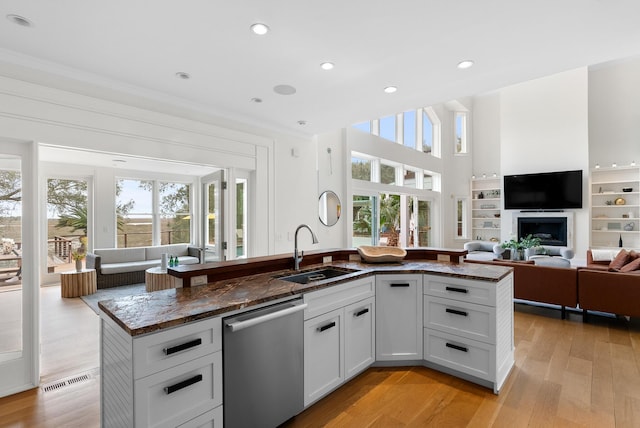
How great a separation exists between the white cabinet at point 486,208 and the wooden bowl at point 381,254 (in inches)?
309

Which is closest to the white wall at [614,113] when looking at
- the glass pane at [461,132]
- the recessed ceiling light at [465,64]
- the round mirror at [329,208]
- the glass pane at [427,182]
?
the glass pane at [461,132]

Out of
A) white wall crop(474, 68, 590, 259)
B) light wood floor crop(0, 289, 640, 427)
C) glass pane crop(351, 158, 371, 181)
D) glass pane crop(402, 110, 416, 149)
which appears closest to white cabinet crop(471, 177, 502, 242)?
white wall crop(474, 68, 590, 259)

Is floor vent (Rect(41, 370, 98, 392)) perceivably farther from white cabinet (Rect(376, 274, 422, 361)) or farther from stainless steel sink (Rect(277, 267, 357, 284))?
white cabinet (Rect(376, 274, 422, 361))

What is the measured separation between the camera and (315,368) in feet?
7.18

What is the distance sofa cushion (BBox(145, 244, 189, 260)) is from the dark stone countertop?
17.8 ft

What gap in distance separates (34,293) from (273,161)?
292 centimetres

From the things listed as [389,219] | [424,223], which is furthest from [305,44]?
[424,223]

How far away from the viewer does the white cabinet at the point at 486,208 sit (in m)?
9.68

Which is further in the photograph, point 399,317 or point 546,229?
point 546,229

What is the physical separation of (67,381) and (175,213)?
6.00 meters

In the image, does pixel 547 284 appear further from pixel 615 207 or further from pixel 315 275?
pixel 615 207

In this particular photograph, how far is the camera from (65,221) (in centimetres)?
679

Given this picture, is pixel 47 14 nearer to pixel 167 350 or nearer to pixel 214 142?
pixel 214 142

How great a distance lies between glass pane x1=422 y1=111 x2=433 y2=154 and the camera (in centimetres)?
923
